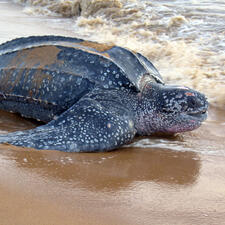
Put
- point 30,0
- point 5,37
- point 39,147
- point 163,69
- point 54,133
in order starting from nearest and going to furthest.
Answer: point 39,147
point 54,133
point 163,69
point 5,37
point 30,0

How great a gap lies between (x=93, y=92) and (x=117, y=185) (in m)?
0.95

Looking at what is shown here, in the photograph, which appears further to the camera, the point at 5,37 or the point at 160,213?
the point at 5,37

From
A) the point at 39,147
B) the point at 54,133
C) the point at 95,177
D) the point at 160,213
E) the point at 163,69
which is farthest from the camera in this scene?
the point at 163,69

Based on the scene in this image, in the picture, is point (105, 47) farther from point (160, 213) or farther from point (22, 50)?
point (160, 213)

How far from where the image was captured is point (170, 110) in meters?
2.53

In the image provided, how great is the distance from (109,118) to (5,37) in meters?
3.36

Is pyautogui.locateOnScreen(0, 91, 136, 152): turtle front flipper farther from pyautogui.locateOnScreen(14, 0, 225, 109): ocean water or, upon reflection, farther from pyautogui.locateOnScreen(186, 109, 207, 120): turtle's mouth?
pyautogui.locateOnScreen(14, 0, 225, 109): ocean water

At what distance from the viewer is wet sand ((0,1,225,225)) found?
1.29m

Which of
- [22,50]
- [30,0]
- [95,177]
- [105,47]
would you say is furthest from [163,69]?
[30,0]

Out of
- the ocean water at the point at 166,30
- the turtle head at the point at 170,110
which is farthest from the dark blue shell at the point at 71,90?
the ocean water at the point at 166,30

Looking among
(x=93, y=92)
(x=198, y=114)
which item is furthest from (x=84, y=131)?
(x=198, y=114)

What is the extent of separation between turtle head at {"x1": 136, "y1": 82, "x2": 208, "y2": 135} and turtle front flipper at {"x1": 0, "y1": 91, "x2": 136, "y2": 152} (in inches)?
8.6

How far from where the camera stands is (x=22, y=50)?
2.75 meters

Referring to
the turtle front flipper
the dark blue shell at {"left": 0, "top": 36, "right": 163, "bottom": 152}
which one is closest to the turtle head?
the dark blue shell at {"left": 0, "top": 36, "right": 163, "bottom": 152}
